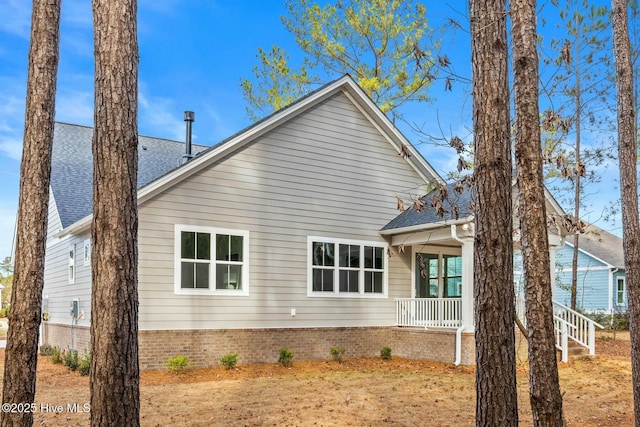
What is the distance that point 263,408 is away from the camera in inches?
329

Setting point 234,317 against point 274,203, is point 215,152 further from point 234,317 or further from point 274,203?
point 234,317

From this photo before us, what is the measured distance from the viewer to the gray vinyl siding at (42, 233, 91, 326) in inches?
525

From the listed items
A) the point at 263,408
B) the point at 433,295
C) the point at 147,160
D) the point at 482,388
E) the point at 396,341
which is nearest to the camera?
the point at 482,388

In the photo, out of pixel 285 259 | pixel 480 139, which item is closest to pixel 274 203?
pixel 285 259

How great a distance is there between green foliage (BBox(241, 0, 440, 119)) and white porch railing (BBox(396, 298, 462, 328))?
1188 centimetres

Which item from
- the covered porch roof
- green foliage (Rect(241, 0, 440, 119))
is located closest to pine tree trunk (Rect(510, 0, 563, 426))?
the covered porch roof

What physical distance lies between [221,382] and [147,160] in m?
10.5

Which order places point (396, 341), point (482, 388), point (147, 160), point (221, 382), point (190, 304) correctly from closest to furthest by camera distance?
point (482, 388)
point (221, 382)
point (190, 304)
point (396, 341)
point (147, 160)

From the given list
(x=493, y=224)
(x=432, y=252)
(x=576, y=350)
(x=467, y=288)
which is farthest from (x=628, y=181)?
(x=432, y=252)

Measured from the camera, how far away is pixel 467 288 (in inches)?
522

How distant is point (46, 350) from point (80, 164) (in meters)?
5.58

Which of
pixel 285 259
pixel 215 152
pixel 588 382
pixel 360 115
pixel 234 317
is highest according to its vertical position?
pixel 360 115

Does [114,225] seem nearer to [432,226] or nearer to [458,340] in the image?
[458,340]

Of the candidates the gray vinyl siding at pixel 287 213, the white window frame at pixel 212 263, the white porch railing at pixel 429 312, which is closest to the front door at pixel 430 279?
the gray vinyl siding at pixel 287 213
